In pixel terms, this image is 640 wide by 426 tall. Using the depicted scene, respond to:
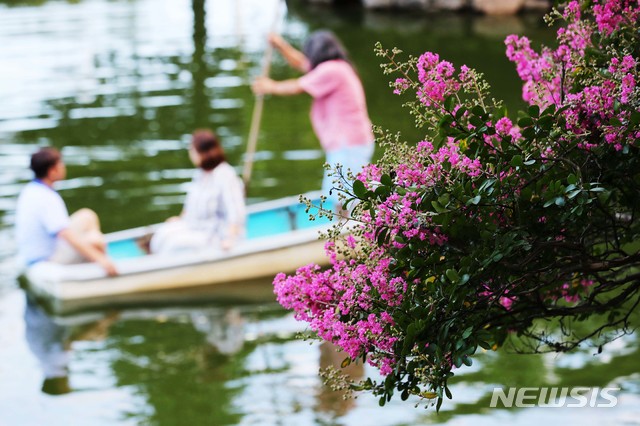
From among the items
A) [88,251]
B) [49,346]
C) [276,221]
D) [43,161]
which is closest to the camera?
[49,346]

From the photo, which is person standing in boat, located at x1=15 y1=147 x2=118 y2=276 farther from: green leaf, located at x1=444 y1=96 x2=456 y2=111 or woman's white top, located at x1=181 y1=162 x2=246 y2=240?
green leaf, located at x1=444 y1=96 x2=456 y2=111

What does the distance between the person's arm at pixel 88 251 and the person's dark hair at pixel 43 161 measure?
1.66 ft

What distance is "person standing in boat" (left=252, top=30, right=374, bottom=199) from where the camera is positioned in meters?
8.95

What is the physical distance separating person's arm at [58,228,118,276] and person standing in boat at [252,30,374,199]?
191 centimetres

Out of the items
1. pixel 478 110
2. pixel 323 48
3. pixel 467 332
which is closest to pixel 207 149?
pixel 323 48

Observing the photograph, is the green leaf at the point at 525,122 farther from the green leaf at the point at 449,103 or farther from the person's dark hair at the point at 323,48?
the person's dark hair at the point at 323,48

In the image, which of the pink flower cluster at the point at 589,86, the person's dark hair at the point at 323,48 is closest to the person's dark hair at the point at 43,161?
→ the person's dark hair at the point at 323,48

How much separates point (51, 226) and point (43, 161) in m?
0.52

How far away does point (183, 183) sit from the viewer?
465 inches

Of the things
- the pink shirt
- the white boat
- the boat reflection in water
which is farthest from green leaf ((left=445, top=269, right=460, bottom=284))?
the pink shirt

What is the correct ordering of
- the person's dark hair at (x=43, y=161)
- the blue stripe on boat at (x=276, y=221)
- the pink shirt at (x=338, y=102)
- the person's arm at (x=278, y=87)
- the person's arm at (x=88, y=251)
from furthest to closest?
the blue stripe on boat at (x=276, y=221) < the person's arm at (x=278, y=87) < the pink shirt at (x=338, y=102) < the person's arm at (x=88, y=251) < the person's dark hair at (x=43, y=161)

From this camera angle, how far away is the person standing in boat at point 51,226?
27.9ft

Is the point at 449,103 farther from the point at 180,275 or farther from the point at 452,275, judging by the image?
the point at 180,275

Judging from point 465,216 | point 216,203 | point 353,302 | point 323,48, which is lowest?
point 353,302
